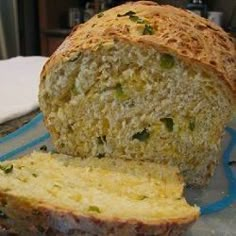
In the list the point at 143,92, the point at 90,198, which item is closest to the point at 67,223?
the point at 90,198

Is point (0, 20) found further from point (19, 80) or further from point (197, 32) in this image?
point (197, 32)

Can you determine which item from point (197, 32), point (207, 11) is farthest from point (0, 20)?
point (197, 32)

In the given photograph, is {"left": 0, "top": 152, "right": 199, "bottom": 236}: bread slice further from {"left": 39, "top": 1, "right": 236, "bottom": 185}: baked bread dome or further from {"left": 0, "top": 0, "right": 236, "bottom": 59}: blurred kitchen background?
{"left": 0, "top": 0, "right": 236, "bottom": 59}: blurred kitchen background

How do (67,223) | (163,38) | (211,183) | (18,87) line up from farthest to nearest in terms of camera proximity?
(18,87)
(211,183)
(163,38)
(67,223)

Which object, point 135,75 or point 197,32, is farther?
point 197,32

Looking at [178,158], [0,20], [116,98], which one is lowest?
[0,20]

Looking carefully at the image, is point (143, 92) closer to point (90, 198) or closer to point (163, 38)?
point (163, 38)

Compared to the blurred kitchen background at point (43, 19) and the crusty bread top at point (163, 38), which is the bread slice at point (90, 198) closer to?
the crusty bread top at point (163, 38)
